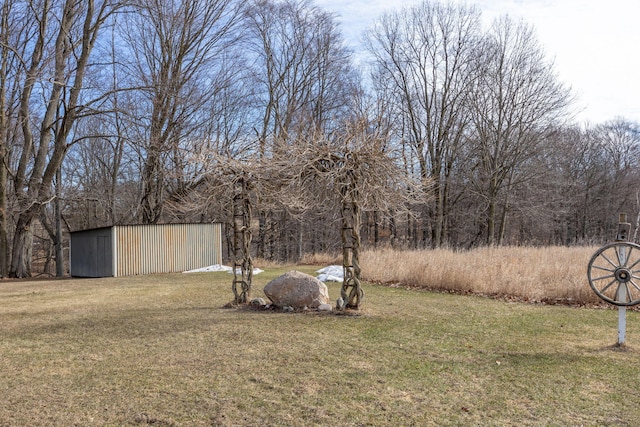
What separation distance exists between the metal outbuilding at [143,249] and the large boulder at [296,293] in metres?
11.3

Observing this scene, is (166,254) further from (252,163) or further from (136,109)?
(252,163)

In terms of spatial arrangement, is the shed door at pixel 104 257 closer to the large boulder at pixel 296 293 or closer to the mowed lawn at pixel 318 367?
the mowed lawn at pixel 318 367

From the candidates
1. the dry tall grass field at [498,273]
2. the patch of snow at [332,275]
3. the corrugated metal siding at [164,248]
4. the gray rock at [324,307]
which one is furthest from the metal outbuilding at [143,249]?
the gray rock at [324,307]

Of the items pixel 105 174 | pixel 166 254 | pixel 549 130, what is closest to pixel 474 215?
pixel 549 130

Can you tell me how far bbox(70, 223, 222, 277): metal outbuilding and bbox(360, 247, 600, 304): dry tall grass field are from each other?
25.3ft

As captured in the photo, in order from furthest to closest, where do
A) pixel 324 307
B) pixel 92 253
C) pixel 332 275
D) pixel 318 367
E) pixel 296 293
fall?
pixel 92 253, pixel 332 275, pixel 296 293, pixel 324 307, pixel 318 367

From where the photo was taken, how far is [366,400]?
429cm

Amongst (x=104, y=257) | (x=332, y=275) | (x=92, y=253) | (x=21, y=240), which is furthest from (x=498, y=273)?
(x=21, y=240)

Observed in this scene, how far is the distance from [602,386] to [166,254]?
17241mm

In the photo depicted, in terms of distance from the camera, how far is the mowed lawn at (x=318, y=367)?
4.01 m

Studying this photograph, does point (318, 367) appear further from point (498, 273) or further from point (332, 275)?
point (332, 275)

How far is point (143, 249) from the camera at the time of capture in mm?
19172

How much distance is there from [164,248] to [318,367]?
15.5 m

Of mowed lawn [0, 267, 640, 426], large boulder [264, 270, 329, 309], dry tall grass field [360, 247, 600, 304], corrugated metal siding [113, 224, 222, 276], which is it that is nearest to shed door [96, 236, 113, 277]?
corrugated metal siding [113, 224, 222, 276]
